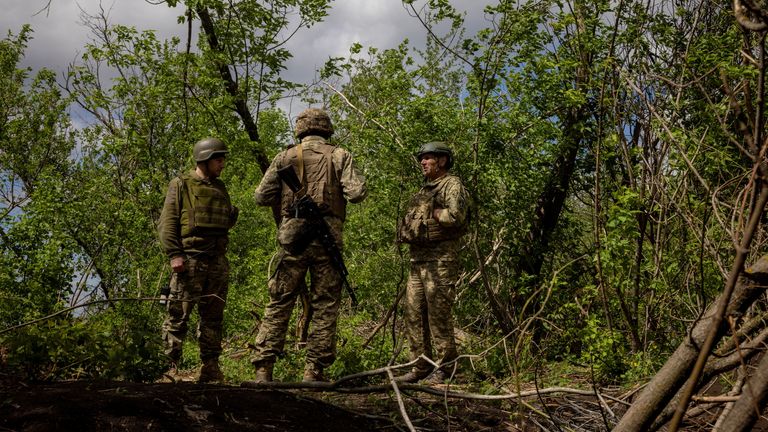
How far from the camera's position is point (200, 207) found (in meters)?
5.79

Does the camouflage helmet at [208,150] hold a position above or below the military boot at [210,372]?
Answer: above

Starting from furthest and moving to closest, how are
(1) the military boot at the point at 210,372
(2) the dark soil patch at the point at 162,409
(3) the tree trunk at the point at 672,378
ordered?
1. (1) the military boot at the point at 210,372
2. (2) the dark soil patch at the point at 162,409
3. (3) the tree trunk at the point at 672,378

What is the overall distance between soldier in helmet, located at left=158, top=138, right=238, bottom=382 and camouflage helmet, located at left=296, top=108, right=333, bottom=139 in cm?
75

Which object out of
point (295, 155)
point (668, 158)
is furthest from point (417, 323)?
point (668, 158)

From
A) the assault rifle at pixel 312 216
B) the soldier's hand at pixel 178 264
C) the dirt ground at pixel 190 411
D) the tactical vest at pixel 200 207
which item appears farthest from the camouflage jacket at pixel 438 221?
the soldier's hand at pixel 178 264

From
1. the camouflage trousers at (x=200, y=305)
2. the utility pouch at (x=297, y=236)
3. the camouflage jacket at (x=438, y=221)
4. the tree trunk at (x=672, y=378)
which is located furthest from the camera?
the camouflage jacket at (x=438, y=221)

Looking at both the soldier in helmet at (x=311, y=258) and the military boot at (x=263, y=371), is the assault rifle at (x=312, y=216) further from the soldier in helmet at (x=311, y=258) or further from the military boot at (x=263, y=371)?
the military boot at (x=263, y=371)

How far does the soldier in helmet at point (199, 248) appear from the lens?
5.74 metres

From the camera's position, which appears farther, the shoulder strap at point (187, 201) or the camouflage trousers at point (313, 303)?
the shoulder strap at point (187, 201)

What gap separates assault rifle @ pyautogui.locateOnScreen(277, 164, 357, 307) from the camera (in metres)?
5.51

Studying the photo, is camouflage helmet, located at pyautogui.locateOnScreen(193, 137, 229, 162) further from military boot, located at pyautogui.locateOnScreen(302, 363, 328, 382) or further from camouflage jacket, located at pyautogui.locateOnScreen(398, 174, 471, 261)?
military boot, located at pyautogui.locateOnScreen(302, 363, 328, 382)

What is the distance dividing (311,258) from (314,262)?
0.16 ft

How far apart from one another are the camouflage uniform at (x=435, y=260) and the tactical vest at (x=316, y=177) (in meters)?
0.96

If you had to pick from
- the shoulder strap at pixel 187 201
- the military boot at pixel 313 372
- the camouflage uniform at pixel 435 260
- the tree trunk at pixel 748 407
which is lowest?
the military boot at pixel 313 372
